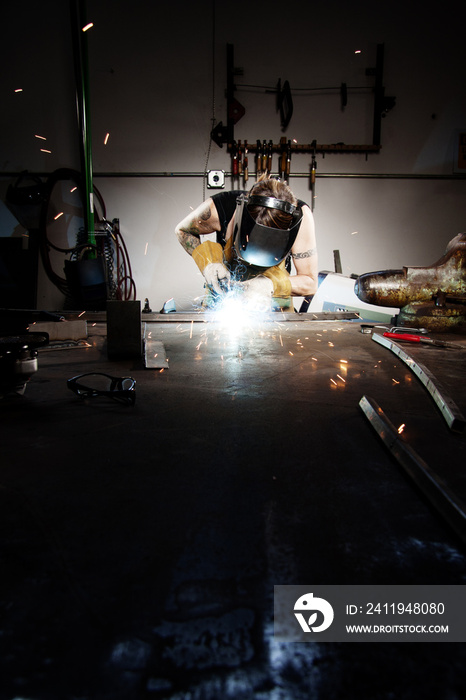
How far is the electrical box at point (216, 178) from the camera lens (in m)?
4.52

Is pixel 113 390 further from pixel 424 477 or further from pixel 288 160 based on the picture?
pixel 288 160

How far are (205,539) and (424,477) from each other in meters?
0.40

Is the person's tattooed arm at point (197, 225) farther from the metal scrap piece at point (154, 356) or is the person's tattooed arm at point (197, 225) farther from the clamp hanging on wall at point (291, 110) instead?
the metal scrap piece at point (154, 356)

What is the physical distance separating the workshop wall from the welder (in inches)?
48.3

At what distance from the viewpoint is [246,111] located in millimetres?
4535

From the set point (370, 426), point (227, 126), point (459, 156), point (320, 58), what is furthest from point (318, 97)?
point (370, 426)

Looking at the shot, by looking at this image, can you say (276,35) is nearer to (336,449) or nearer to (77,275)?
(77,275)

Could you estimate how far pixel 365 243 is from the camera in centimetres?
480

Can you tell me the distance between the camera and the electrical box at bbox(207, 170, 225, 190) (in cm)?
452

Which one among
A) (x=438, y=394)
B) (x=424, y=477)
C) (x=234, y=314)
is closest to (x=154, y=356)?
(x=438, y=394)

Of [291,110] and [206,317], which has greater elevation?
[291,110]

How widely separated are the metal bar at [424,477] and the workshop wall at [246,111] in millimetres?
4109

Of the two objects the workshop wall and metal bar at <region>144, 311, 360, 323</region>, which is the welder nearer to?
metal bar at <region>144, 311, 360, 323</region>

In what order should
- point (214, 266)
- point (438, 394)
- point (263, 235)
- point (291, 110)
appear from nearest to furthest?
point (438, 394)
point (263, 235)
point (214, 266)
point (291, 110)
